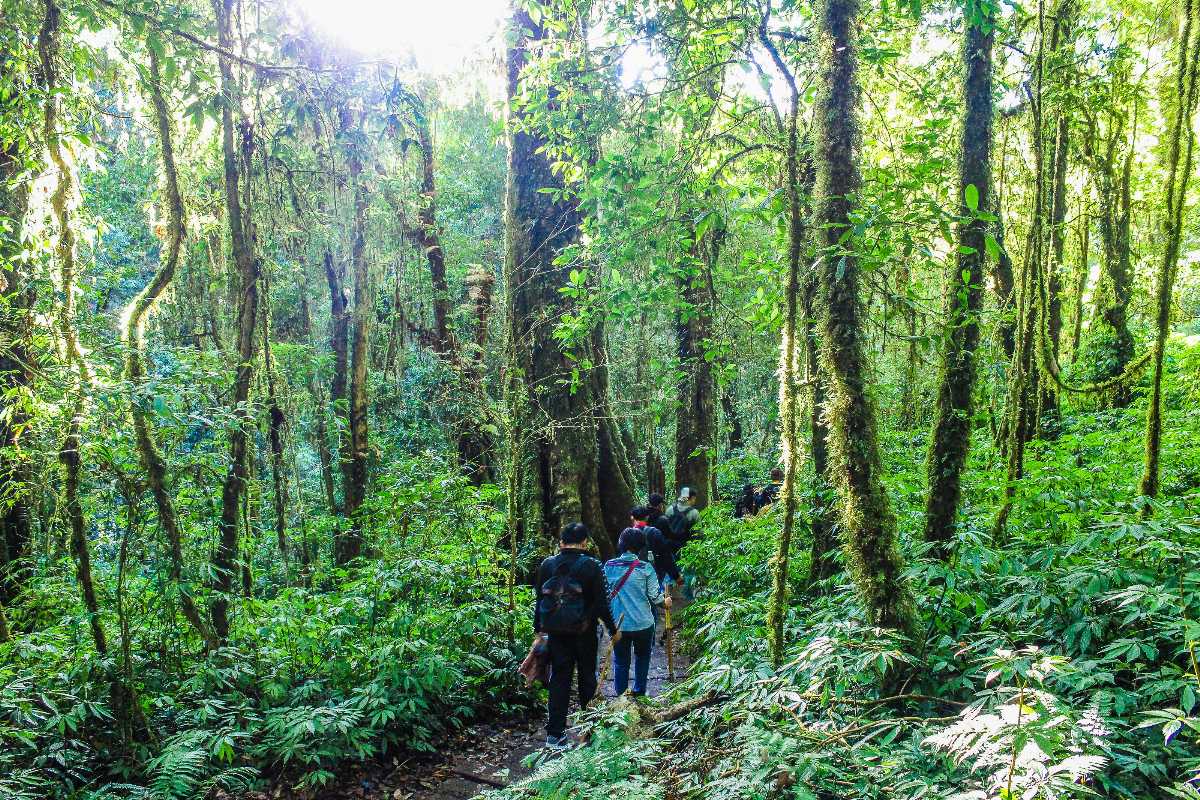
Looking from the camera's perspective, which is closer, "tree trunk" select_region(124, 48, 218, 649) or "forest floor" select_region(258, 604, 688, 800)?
"forest floor" select_region(258, 604, 688, 800)

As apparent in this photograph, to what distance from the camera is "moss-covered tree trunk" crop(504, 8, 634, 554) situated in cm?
1013

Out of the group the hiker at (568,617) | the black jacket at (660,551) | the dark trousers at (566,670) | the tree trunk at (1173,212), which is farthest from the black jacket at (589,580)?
the tree trunk at (1173,212)

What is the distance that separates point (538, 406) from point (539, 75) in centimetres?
517

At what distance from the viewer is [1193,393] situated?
8234mm

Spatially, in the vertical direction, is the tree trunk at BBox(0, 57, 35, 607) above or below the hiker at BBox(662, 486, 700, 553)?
above

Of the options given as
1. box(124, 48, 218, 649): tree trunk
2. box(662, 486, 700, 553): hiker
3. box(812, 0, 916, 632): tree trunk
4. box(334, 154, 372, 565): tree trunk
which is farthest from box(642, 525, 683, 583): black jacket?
box(334, 154, 372, 565): tree trunk

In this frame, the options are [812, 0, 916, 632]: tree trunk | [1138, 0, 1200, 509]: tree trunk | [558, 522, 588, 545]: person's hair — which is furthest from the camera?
[558, 522, 588, 545]: person's hair

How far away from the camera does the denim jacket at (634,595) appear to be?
6273 mm

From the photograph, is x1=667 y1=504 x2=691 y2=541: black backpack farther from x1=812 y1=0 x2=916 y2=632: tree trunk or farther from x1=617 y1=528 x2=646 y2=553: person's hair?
x1=812 y1=0 x2=916 y2=632: tree trunk

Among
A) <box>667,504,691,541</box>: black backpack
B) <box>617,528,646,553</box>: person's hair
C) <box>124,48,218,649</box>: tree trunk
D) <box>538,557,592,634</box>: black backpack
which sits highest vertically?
<box>124,48,218,649</box>: tree trunk

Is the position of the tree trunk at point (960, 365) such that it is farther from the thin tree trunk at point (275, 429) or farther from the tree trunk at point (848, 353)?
the thin tree trunk at point (275, 429)

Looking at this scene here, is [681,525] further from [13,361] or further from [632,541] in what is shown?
[13,361]

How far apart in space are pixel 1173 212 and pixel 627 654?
5.81 meters

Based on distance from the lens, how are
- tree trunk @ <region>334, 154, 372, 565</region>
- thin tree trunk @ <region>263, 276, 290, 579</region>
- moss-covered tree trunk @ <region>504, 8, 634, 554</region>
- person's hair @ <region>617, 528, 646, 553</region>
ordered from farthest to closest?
tree trunk @ <region>334, 154, 372, 565</region>, moss-covered tree trunk @ <region>504, 8, 634, 554</region>, thin tree trunk @ <region>263, 276, 290, 579</region>, person's hair @ <region>617, 528, 646, 553</region>
